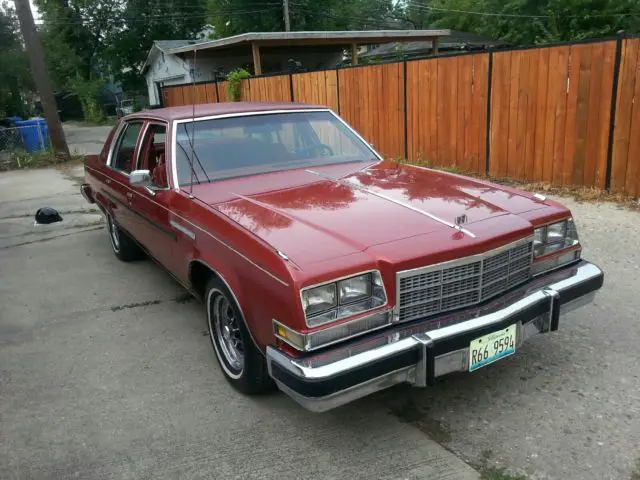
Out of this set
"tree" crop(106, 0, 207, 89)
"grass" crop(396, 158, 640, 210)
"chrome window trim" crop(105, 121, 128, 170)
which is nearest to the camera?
"chrome window trim" crop(105, 121, 128, 170)

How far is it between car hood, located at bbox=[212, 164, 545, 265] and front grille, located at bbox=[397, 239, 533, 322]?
6.0 inches

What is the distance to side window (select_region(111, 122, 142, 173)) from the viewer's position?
16.7ft

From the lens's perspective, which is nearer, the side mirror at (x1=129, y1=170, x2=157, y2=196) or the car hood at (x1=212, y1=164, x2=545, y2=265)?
the car hood at (x1=212, y1=164, x2=545, y2=265)

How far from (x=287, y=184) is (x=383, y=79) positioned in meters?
7.35

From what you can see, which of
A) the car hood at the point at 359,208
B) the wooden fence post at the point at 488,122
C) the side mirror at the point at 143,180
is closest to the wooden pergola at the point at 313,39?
the wooden fence post at the point at 488,122

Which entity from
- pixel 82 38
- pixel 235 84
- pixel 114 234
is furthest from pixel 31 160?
pixel 82 38

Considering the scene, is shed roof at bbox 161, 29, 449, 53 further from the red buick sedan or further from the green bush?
the red buick sedan

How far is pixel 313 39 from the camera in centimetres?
2000

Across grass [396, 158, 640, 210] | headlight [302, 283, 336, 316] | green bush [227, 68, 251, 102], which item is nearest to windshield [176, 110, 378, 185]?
headlight [302, 283, 336, 316]

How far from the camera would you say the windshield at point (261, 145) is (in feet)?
13.3

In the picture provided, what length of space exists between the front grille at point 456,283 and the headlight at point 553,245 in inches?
8.7

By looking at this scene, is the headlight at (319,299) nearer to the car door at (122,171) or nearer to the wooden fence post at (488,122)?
the car door at (122,171)

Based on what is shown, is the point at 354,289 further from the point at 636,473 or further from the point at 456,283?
the point at 636,473

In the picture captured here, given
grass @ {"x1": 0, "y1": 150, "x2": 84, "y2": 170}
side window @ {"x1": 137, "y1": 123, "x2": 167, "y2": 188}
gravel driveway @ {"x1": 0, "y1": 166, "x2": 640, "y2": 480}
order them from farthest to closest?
grass @ {"x1": 0, "y1": 150, "x2": 84, "y2": 170}
side window @ {"x1": 137, "y1": 123, "x2": 167, "y2": 188}
gravel driveway @ {"x1": 0, "y1": 166, "x2": 640, "y2": 480}
